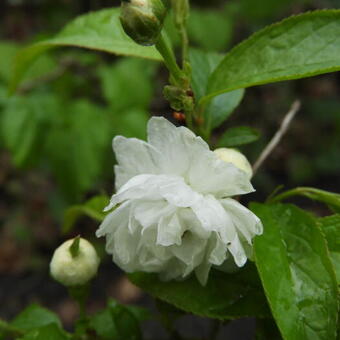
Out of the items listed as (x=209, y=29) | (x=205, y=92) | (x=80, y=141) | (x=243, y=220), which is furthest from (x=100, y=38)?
(x=209, y=29)

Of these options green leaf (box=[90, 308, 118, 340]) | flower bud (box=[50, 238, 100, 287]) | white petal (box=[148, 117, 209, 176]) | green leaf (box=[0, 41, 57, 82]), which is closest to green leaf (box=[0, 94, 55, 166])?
green leaf (box=[0, 41, 57, 82])

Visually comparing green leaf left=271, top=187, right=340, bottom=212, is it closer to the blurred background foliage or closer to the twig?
the twig

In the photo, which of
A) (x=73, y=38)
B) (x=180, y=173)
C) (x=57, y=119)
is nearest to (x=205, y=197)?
(x=180, y=173)

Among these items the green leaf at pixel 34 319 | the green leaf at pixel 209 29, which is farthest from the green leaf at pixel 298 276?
the green leaf at pixel 209 29

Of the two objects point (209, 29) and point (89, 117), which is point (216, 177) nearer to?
point (89, 117)

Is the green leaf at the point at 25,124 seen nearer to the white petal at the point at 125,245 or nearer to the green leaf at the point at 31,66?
the green leaf at the point at 31,66
